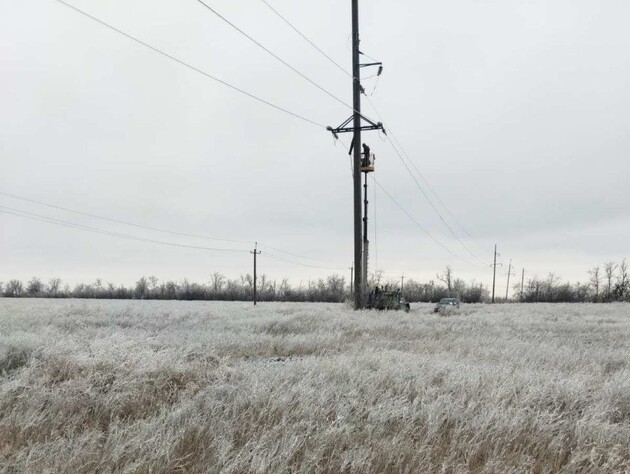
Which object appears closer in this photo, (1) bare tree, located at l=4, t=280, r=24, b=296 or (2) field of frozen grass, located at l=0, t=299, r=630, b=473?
(2) field of frozen grass, located at l=0, t=299, r=630, b=473

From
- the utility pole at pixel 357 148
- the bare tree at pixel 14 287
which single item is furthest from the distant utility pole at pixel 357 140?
the bare tree at pixel 14 287

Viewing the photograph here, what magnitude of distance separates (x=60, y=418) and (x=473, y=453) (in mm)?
3363

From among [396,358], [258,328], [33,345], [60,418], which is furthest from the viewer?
[258,328]

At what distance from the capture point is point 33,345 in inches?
243

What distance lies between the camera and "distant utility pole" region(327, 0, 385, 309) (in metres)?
17.9

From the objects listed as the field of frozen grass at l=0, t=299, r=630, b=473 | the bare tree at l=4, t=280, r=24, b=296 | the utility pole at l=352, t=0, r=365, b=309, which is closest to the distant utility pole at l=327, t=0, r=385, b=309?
the utility pole at l=352, t=0, r=365, b=309

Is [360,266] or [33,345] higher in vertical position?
[360,266]

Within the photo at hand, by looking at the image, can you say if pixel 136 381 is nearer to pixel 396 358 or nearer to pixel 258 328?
pixel 396 358

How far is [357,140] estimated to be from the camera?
60.0 ft

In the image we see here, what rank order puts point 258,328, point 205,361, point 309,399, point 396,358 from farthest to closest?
point 258,328
point 396,358
point 205,361
point 309,399

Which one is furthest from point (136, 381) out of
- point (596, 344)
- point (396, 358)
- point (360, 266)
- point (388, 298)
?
point (388, 298)

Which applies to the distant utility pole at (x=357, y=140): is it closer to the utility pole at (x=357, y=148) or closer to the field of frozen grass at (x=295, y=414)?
the utility pole at (x=357, y=148)

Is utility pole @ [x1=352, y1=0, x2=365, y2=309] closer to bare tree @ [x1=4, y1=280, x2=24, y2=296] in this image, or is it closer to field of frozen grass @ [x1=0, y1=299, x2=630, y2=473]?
field of frozen grass @ [x1=0, y1=299, x2=630, y2=473]

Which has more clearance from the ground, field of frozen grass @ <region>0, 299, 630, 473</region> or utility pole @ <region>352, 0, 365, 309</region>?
utility pole @ <region>352, 0, 365, 309</region>
